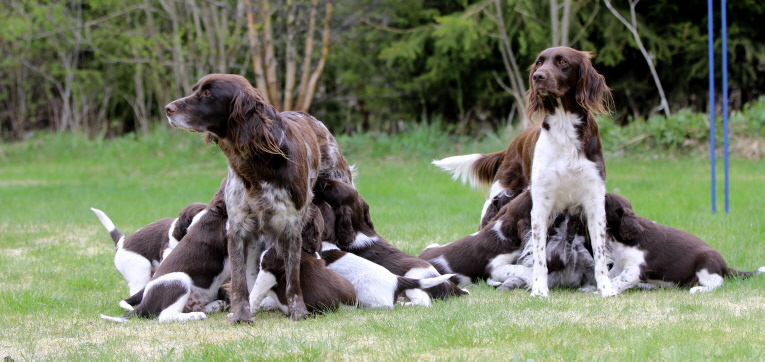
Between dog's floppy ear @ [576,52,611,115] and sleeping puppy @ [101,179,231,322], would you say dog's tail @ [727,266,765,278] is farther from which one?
sleeping puppy @ [101,179,231,322]

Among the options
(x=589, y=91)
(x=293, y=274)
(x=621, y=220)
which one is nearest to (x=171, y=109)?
(x=293, y=274)

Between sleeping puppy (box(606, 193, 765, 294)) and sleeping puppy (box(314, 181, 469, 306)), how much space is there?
1238 millimetres

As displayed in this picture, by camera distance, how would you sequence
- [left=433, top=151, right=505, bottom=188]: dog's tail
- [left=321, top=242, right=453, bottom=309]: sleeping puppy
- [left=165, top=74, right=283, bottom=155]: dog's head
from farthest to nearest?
[left=433, top=151, right=505, bottom=188]: dog's tail, [left=321, top=242, right=453, bottom=309]: sleeping puppy, [left=165, top=74, right=283, bottom=155]: dog's head

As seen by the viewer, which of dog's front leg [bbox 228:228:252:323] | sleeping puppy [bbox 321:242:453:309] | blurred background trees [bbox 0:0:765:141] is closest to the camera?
dog's front leg [bbox 228:228:252:323]

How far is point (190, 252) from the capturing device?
17.8 feet

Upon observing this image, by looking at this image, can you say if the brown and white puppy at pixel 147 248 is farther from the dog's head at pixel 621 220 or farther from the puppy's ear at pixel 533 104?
the dog's head at pixel 621 220

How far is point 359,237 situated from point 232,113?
1600mm

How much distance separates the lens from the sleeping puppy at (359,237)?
19.5ft

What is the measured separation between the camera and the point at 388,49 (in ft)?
57.0

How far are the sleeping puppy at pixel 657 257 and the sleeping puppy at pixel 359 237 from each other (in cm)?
124

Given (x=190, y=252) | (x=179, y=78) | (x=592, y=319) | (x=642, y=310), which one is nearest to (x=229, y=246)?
(x=190, y=252)

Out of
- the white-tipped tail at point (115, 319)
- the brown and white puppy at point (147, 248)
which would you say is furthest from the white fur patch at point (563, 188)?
the white-tipped tail at point (115, 319)

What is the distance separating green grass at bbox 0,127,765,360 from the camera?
164 inches

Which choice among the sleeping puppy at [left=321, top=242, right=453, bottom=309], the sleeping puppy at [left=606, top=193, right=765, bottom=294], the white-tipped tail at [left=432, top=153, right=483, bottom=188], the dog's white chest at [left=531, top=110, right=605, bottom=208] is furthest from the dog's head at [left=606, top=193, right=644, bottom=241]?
the white-tipped tail at [left=432, top=153, right=483, bottom=188]
